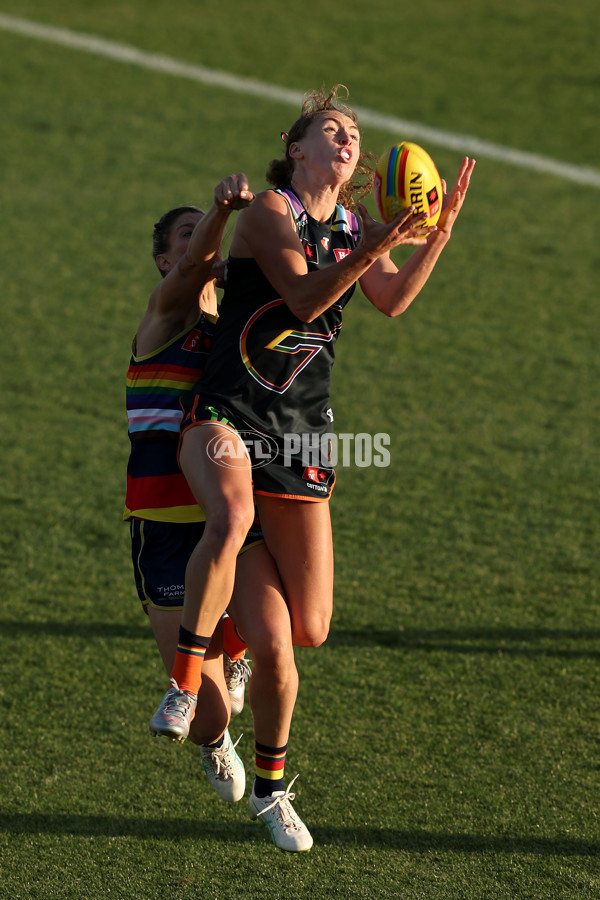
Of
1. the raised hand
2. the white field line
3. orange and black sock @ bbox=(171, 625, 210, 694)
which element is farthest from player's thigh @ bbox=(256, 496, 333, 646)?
the white field line

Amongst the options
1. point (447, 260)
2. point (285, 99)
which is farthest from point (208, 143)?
point (447, 260)

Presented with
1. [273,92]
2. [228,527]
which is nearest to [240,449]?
[228,527]

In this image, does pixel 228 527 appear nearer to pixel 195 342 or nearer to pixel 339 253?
pixel 195 342

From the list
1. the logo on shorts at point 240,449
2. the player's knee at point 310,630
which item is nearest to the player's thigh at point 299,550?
the player's knee at point 310,630

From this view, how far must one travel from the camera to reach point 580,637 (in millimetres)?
5941

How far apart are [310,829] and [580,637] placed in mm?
1968

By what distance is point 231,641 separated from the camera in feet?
A: 15.5

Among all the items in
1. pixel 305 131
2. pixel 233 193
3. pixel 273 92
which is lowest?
pixel 233 193

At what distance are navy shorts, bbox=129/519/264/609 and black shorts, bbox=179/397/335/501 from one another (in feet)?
1.73

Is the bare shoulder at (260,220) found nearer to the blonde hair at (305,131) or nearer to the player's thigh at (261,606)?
the blonde hair at (305,131)

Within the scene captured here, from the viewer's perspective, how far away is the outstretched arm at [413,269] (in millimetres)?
4047

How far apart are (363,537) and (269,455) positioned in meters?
2.95

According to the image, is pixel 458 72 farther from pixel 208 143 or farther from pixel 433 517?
pixel 433 517

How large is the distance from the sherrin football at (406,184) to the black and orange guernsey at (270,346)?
0.24m
